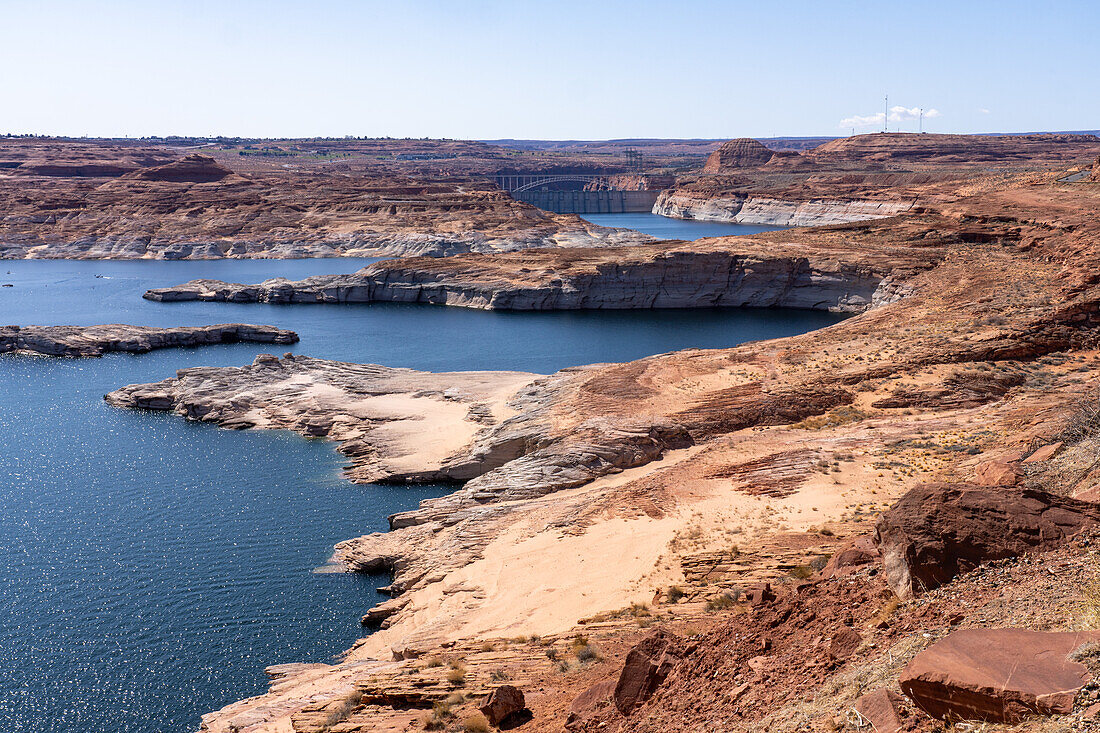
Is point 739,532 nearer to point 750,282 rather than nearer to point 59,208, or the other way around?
point 750,282

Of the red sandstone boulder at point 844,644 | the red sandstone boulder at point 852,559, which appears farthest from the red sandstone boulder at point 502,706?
the red sandstone boulder at point 852,559

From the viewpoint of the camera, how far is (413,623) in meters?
24.3

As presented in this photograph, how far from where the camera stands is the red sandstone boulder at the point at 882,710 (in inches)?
370

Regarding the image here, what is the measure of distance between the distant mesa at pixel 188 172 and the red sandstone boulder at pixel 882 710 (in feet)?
535

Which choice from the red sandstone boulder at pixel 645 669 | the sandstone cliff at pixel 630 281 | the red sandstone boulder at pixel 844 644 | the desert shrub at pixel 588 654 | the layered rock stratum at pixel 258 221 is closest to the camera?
the red sandstone boulder at pixel 844 644

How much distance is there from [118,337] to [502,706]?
62.8 meters

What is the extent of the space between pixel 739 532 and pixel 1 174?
17931 cm

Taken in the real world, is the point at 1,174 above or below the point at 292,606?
above

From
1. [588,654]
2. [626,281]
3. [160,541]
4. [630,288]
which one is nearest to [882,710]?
[588,654]

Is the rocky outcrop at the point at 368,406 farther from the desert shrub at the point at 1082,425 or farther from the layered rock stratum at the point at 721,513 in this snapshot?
the desert shrub at the point at 1082,425

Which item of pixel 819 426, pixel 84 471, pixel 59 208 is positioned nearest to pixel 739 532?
pixel 819 426

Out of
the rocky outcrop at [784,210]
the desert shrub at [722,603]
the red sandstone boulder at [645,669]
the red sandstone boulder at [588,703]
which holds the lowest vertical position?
the desert shrub at [722,603]

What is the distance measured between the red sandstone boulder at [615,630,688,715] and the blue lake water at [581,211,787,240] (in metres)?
133

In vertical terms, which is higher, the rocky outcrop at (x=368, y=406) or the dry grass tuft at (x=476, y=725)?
the dry grass tuft at (x=476, y=725)
